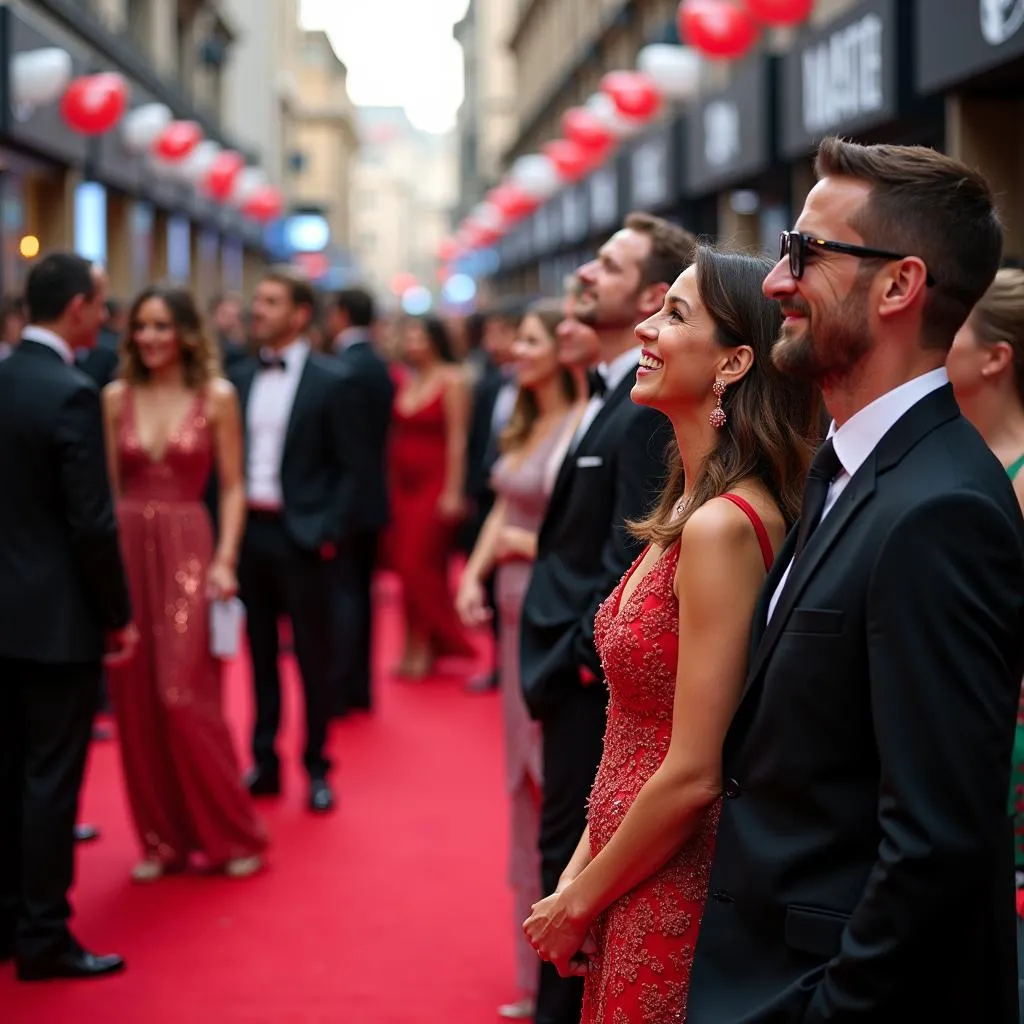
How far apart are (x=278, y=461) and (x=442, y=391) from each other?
302 centimetres

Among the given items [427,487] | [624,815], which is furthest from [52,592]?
[427,487]

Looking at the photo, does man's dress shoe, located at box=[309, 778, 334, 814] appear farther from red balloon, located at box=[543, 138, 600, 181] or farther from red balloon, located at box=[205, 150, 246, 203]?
red balloon, located at box=[205, 150, 246, 203]

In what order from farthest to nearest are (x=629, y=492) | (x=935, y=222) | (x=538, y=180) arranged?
(x=538, y=180), (x=629, y=492), (x=935, y=222)

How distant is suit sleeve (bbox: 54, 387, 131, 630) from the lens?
485 centimetres

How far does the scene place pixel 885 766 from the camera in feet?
6.48

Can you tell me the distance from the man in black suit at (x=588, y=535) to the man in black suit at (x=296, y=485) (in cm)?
307

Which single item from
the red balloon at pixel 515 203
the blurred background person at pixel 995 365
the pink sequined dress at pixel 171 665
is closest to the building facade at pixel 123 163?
the pink sequined dress at pixel 171 665

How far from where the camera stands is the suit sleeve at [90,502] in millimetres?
4848

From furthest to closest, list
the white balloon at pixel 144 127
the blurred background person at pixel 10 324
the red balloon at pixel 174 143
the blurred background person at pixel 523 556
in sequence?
the red balloon at pixel 174 143, the white balloon at pixel 144 127, the blurred background person at pixel 10 324, the blurred background person at pixel 523 556

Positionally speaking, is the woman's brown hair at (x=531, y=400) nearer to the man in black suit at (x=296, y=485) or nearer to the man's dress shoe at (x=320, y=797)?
the man in black suit at (x=296, y=485)

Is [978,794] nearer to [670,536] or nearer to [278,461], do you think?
[670,536]

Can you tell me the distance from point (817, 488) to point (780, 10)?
7876 millimetres

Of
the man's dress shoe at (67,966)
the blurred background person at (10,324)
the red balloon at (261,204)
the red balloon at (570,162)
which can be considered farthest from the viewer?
the red balloon at (261,204)

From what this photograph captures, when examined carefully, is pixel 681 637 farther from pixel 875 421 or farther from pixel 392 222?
pixel 392 222
